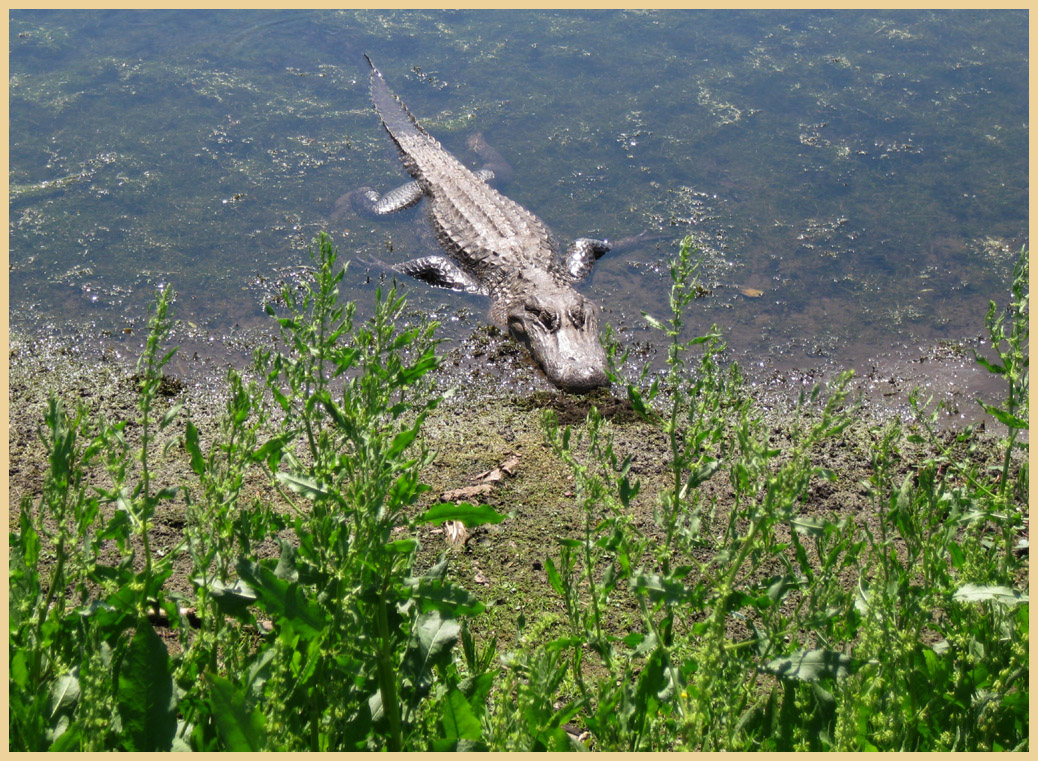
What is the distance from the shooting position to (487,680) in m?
2.14

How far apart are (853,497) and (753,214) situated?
13.1ft

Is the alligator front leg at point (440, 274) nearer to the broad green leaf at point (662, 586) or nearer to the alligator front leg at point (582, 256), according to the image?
the alligator front leg at point (582, 256)

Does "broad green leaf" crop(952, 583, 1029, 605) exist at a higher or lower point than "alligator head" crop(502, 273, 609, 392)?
higher

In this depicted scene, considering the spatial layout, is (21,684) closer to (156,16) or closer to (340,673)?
(340,673)

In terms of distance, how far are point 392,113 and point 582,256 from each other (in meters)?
3.43

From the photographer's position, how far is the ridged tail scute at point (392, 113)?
9344mm

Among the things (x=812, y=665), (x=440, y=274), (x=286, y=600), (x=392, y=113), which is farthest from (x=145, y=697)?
(x=392, y=113)

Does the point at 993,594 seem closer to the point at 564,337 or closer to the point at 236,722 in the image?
the point at 236,722

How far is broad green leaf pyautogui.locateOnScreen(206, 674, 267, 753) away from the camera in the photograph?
172cm

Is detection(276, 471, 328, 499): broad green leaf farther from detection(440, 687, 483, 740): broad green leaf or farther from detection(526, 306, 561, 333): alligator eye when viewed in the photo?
detection(526, 306, 561, 333): alligator eye

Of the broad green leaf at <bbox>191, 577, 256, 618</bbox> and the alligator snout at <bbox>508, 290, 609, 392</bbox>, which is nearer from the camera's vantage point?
the broad green leaf at <bbox>191, 577, 256, 618</bbox>

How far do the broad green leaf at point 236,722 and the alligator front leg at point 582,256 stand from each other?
5860mm

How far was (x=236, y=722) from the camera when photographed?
1735mm

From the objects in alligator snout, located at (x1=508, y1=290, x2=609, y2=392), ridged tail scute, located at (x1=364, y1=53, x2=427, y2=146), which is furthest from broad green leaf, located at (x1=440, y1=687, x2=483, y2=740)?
ridged tail scute, located at (x1=364, y1=53, x2=427, y2=146)
